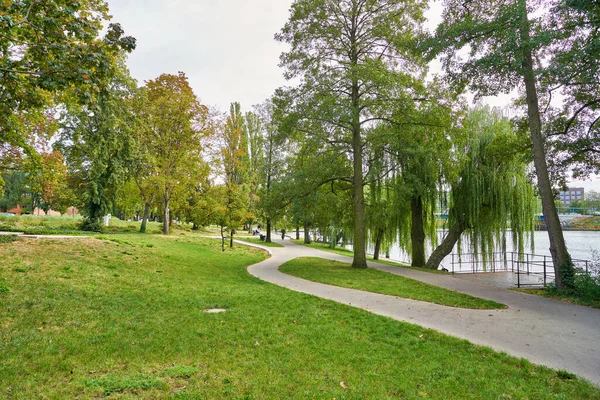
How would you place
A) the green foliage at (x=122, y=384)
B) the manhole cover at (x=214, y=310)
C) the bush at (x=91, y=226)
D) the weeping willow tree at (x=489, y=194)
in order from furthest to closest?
1. the bush at (x=91, y=226)
2. the weeping willow tree at (x=489, y=194)
3. the manhole cover at (x=214, y=310)
4. the green foliage at (x=122, y=384)

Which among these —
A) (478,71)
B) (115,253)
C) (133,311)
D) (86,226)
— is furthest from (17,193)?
(478,71)

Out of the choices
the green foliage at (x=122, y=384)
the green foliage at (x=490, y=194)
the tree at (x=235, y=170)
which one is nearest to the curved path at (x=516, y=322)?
the green foliage at (x=122, y=384)

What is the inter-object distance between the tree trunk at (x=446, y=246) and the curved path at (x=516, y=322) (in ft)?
20.6

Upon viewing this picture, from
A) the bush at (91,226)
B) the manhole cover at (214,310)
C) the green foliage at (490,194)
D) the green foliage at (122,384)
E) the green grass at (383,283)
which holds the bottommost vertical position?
the green grass at (383,283)

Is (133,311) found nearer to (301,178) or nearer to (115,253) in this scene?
(115,253)

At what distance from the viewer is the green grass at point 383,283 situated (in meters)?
7.88

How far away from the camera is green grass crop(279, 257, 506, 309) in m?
7.88

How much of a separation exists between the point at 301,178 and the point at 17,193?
61588 millimetres

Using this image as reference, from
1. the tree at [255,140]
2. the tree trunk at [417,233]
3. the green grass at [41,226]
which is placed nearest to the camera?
the green grass at [41,226]

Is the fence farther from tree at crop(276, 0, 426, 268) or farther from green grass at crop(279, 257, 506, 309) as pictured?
tree at crop(276, 0, 426, 268)

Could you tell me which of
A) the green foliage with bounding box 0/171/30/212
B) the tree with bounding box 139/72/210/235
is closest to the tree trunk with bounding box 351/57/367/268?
the tree with bounding box 139/72/210/235

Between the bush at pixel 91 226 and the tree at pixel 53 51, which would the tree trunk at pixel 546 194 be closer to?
the tree at pixel 53 51

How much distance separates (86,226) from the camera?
21328 mm

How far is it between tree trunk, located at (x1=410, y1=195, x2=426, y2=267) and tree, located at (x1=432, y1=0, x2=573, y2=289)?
6677mm
